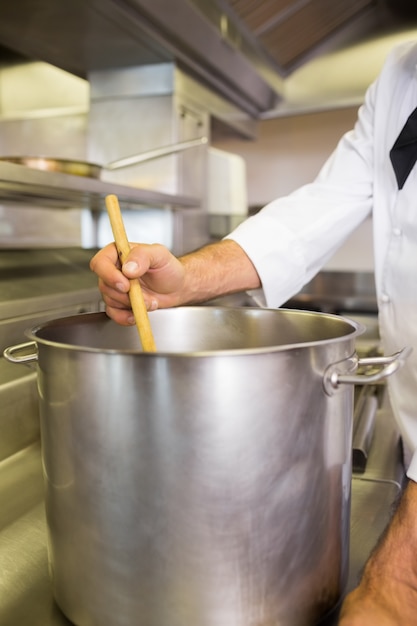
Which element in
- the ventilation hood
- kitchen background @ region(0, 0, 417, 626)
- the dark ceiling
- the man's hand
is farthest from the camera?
the dark ceiling

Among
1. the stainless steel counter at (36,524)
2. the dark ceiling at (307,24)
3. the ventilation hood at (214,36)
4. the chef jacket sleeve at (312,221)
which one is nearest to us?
the stainless steel counter at (36,524)

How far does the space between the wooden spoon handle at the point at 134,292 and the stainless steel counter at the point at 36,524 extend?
0.25 metres

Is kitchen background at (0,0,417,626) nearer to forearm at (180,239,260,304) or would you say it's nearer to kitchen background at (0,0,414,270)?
kitchen background at (0,0,414,270)

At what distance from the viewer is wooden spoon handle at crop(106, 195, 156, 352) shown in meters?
0.60

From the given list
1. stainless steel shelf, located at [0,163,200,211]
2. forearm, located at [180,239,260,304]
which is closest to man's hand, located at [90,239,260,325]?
forearm, located at [180,239,260,304]

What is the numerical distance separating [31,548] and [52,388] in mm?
260

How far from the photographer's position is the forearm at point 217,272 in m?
0.86

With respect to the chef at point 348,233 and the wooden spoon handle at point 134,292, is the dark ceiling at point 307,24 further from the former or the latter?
the wooden spoon handle at point 134,292

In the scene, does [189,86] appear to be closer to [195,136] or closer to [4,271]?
[195,136]

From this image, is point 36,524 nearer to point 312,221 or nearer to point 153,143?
point 312,221

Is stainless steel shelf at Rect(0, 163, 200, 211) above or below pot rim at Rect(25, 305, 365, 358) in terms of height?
above

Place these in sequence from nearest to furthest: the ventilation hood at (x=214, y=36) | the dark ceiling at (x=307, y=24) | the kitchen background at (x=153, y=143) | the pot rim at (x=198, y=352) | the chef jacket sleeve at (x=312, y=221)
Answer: the pot rim at (x=198, y=352) < the kitchen background at (x=153, y=143) < the chef jacket sleeve at (x=312, y=221) < the ventilation hood at (x=214, y=36) < the dark ceiling at (x=307, y=24)

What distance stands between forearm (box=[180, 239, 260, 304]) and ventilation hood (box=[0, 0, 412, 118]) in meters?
0.74

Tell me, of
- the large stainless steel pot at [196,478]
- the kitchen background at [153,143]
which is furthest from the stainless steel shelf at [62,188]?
the large stainless steel pot at [196,478]
